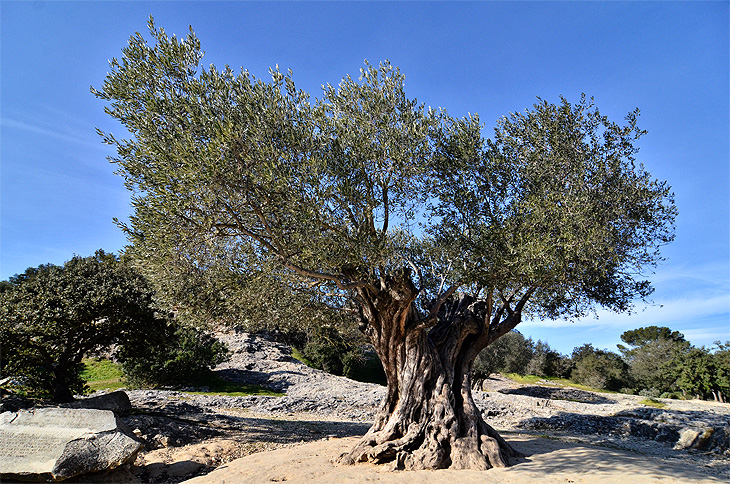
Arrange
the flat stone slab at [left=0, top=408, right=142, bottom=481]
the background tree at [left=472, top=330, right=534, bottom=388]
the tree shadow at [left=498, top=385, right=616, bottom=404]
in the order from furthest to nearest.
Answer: the background tree at [left=472, top=330, right=534, bottom=388] < the tree shadow at [left=498, top=385, right=616, bottom=404] < the flat stone slab at [left=0, top=408, right=142, bottom=481]

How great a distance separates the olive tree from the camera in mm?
10977

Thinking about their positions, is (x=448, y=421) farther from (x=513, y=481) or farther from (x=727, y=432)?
(x=727, y=432)

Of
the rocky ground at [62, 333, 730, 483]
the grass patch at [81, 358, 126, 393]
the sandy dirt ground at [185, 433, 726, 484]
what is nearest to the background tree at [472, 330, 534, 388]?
the rocky ground at [62, 333, 730, 483]

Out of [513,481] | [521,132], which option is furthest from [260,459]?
[521,132]

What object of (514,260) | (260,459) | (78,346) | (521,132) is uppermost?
(521,132)

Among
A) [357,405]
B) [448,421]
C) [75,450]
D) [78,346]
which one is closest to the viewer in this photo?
[75,450]

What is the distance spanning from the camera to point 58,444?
9852 millimetres

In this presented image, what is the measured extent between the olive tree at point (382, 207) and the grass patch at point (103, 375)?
24.5 meters

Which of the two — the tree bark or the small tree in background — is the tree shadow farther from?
the small tree in background

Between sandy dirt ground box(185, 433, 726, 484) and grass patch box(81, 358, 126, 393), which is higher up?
grass patch box(81, 358, 126, 393)

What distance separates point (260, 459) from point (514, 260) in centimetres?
962

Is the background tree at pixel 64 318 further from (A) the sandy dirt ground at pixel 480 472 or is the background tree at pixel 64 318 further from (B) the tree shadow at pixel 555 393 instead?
(B) the tree shadow at pixel 555 393

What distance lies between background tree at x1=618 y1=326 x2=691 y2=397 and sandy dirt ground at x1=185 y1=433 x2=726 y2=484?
44.6 metres

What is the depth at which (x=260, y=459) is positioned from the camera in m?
12.0
